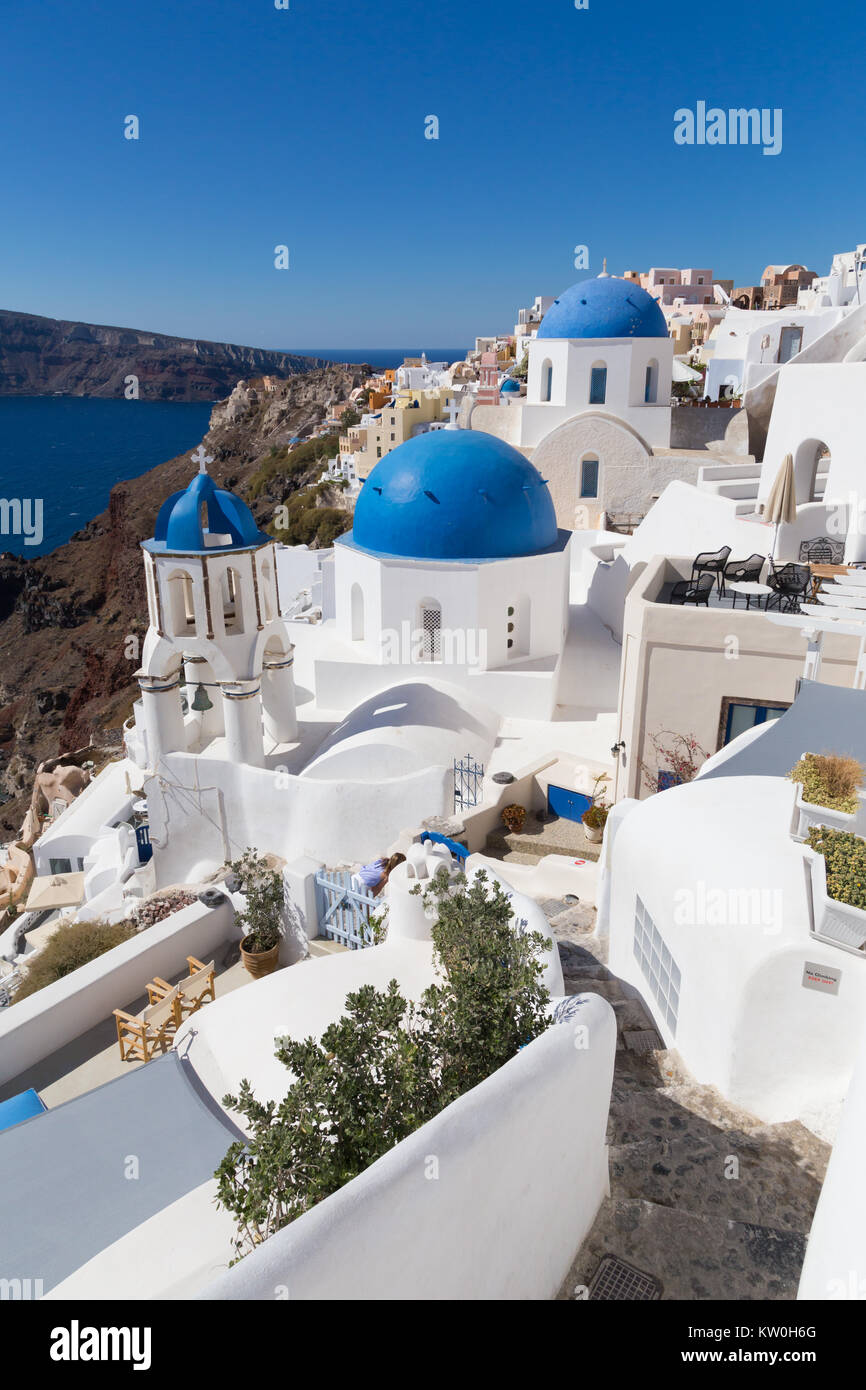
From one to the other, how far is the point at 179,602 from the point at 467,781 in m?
6.13

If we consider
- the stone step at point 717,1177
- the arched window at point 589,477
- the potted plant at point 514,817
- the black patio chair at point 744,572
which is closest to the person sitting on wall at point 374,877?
the potted plant at point 514,817

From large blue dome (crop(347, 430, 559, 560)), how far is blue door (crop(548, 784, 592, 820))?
15.9 feet

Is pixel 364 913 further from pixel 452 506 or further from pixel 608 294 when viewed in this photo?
pixel 608 294

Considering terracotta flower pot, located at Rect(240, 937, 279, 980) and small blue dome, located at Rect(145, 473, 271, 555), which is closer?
terracotta flower pot, located at Rect(240, 937, 279, 980)

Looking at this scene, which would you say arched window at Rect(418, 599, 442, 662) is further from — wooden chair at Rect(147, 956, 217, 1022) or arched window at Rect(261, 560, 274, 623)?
wooden chair at Rect(147, 956, 217, 1022)

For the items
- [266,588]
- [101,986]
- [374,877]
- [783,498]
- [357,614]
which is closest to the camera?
[101,986]

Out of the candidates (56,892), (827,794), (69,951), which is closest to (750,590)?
(827,794)

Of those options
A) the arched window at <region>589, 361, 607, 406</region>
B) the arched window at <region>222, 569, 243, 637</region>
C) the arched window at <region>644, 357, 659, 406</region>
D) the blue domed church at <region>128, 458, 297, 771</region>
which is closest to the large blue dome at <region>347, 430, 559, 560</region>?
the blue domed church at <region>128, 458, 297, 771</region>

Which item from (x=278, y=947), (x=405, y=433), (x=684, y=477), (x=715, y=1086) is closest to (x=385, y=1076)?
(x=715, y=1086)

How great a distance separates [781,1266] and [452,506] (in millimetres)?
13084

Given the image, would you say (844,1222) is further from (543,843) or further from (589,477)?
(589,477)

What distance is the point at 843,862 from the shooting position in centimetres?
561

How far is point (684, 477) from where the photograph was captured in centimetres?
2578

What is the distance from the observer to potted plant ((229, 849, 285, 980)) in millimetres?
10547
